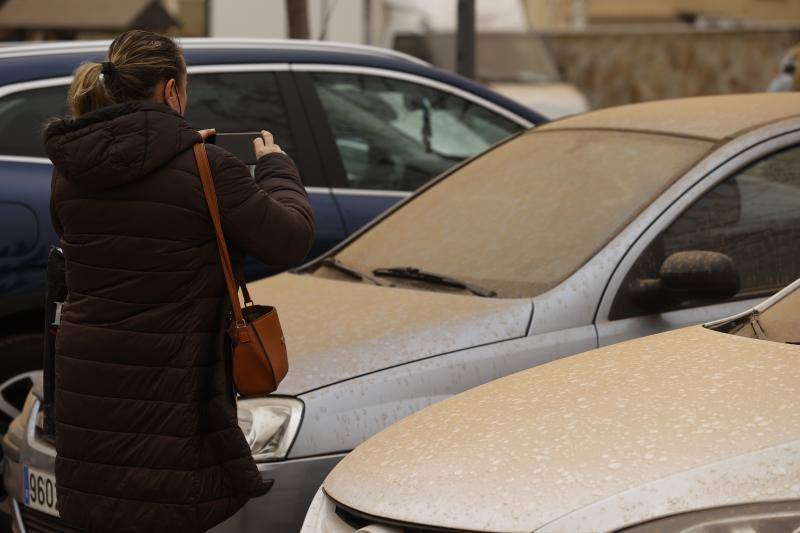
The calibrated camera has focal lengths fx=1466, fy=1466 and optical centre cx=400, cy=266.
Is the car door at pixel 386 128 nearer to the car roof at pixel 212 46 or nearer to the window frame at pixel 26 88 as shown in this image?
the car roof at pixel 212 46

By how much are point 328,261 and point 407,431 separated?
193cm

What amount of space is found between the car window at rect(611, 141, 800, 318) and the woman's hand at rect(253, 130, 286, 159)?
50.9 inches

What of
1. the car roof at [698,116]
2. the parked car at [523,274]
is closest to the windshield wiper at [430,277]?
the parked car at [523,274]

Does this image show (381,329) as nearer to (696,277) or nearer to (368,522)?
(696,277)

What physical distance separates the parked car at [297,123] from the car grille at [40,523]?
968mm

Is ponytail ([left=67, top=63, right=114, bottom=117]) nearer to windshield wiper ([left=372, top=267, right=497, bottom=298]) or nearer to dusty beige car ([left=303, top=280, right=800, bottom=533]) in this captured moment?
dusty beige car ([left=303, top=280, right=800, bottom=533])

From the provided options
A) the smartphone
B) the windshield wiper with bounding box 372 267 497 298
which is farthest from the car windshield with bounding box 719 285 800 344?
the smartphone

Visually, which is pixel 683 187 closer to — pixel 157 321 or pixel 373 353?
pixel 373 353

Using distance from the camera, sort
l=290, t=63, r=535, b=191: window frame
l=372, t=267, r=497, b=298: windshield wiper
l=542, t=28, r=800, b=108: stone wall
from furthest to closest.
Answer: l=542, t=28, r=800, b=108: stone wall → l=290, t=63, r=535, b=191: window frame → l=372, t=267, r=497, b=298: windshield wiper

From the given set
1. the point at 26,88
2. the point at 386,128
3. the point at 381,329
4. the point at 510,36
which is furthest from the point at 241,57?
the point at 510,36

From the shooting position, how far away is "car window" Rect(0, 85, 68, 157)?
215 inches

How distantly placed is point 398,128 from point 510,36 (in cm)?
1051

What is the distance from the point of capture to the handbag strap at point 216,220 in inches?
128

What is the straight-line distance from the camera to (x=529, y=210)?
4.79 metres
